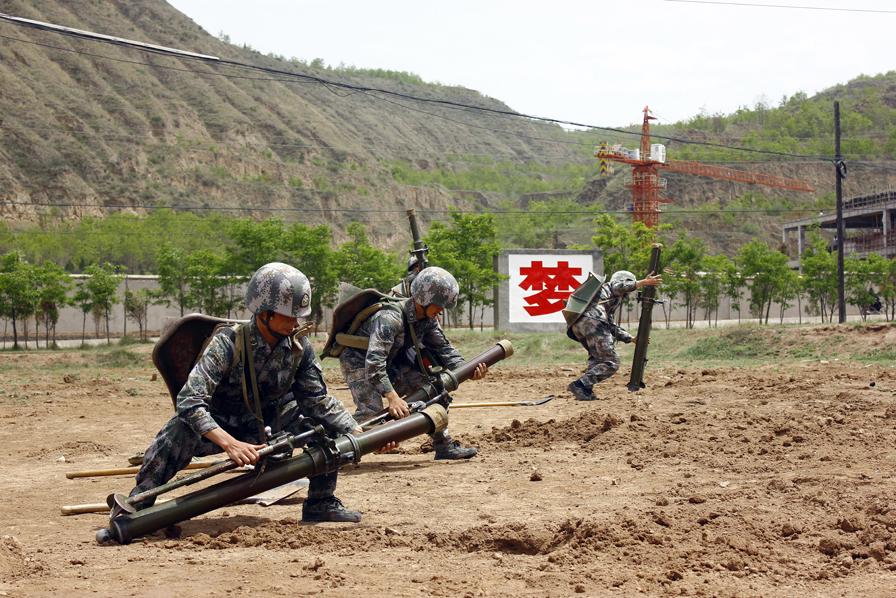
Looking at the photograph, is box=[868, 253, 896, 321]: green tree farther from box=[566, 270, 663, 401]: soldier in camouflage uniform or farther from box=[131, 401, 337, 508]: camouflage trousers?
box=[131, 401, 337, 508]: camouflage trousers

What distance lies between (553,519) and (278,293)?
2383mm

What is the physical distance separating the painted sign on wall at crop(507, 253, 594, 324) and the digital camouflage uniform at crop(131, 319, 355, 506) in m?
22.2

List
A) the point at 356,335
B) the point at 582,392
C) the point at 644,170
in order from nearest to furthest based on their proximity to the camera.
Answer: the point at 356,335, the point at 582,392, the point at 644,170

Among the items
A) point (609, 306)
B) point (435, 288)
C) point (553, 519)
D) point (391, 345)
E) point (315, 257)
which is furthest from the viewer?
point (315, 257)

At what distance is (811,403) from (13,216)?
210 ft

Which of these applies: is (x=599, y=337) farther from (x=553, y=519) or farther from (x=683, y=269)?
(x=683, y=269)

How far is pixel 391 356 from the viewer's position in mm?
9242

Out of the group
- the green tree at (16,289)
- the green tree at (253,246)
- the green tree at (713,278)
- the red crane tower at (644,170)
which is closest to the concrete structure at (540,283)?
the green tree at (253,246)

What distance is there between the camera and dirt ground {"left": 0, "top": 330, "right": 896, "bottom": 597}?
481cm

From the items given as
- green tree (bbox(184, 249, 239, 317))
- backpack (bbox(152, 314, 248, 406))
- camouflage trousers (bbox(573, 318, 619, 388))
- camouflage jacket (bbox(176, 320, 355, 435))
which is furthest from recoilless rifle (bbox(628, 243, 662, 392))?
green tree (bbox(184, 249, 239, 317))

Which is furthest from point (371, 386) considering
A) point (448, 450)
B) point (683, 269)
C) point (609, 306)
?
point (683, 269)

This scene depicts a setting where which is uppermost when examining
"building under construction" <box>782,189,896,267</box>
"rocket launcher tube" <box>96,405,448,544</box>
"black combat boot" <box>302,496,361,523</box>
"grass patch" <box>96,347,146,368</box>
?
Result: "building under construction" <box>782,189,896,267</box>

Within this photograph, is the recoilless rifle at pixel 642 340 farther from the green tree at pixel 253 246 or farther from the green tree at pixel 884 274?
the green tree at pixel 884 274

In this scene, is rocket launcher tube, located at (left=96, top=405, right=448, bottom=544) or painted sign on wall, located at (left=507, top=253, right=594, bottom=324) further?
painted sign on wall, located at (left=507, top=253, right=594, bottom=324)
